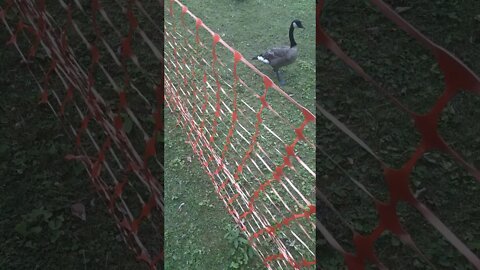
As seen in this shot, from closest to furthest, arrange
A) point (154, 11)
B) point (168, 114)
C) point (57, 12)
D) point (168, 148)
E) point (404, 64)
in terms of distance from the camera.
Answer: point (168, 148)
point (168, 114)
point (404, 64)
point (57, 12)
point (154, 11)

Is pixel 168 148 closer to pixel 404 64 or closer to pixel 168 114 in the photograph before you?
pixel 168 114

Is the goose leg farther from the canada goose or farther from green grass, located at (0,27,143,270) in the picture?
green grass, located at (0,27,143,270)

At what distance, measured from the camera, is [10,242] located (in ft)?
Answer: 7.90

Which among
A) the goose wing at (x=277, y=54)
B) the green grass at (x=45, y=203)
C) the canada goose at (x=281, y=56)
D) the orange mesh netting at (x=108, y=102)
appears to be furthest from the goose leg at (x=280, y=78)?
the green grass at (x=45, y=203)

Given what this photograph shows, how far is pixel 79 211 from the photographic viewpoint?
2.60 metres

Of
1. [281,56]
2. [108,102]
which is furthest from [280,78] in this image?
[108,102]

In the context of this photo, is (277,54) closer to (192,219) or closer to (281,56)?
(281,56)

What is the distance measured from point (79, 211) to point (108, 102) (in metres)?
1.00

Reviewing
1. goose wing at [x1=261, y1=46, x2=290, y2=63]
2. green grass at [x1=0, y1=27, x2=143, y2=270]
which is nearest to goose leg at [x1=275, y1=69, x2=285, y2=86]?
goose wing at [x1=261, y1=46, x2=290, y2=63]

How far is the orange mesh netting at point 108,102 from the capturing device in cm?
234

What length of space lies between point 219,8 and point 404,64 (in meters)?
2.09

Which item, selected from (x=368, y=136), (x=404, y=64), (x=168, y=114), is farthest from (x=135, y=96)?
(x=404, y=64)

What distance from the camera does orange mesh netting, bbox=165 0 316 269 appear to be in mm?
2398

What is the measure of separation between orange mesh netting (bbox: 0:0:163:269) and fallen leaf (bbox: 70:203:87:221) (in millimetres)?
126
